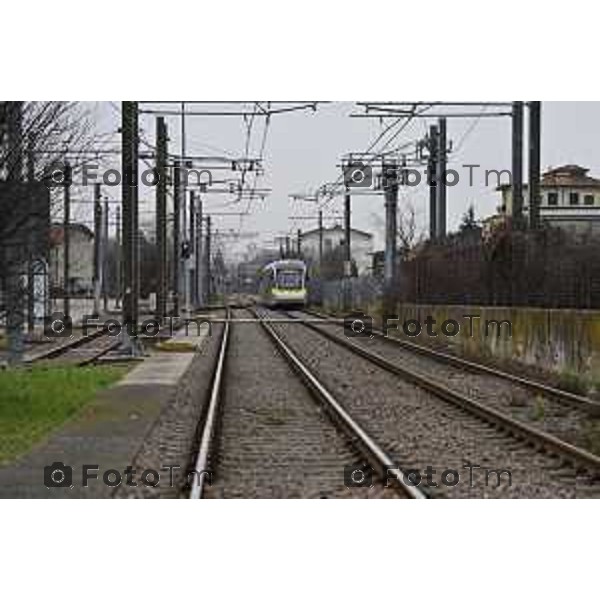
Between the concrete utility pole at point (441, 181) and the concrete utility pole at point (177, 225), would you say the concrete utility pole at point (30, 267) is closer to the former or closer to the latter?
the concrete utility pole at point (441, 181)

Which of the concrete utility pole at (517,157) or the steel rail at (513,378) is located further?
the concrete utility pole at (517,157)

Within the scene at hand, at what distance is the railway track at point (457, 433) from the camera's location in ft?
38.3

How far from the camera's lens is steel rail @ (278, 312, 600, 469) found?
12688mm

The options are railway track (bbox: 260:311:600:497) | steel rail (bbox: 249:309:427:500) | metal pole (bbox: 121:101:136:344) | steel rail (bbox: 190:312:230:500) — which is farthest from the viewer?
metal pole (bbox: 121:101:136:344)

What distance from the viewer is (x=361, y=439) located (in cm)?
1390

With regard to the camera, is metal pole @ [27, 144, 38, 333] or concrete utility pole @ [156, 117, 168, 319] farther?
concrete utility pole @ [156, 117, 168, 319]

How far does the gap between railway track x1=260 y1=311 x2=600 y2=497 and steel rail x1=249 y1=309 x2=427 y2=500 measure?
0.32 m

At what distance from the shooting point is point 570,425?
53.5 ft

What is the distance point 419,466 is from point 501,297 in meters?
18.0

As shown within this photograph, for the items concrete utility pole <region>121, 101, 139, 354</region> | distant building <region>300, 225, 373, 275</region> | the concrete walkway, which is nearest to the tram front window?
concrete utility pole <region>121, 101, 139, 354</region>

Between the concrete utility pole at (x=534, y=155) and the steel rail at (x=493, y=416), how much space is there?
199 inches

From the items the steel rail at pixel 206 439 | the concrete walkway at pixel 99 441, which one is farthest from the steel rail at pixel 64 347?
the concrete walkway at pixel 99 441

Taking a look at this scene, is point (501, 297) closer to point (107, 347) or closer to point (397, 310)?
point (107, 347)

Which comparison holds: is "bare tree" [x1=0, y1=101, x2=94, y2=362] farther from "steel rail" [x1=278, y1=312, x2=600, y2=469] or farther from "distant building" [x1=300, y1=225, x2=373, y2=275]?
"distant building" [x1=300, y1=225, x2=373, y2=275]
